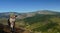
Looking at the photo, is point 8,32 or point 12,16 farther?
point 8,32

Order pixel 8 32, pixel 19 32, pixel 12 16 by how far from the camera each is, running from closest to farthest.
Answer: pixel 12 16, pixel 8 32, pixel 19 32

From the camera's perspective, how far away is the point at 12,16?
76.2 feet

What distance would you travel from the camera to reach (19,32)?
32938 mm

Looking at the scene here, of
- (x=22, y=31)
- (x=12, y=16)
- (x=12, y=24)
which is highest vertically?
(x=12, y=16)

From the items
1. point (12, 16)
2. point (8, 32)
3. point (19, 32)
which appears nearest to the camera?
point (12, 16)

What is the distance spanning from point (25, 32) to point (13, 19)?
33.9 feet

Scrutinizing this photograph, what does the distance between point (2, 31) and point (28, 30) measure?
6.27 meters

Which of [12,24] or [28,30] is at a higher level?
[12,24]

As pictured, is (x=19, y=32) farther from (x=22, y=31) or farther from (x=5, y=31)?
(x=5, y=31)

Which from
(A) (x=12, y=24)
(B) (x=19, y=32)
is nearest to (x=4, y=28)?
(B) (x=19, y=32)

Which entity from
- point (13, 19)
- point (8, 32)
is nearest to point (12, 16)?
point (13, 19)

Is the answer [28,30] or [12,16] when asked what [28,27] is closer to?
[28,30]

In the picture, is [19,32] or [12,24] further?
[19,32]

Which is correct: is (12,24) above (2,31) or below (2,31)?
above
